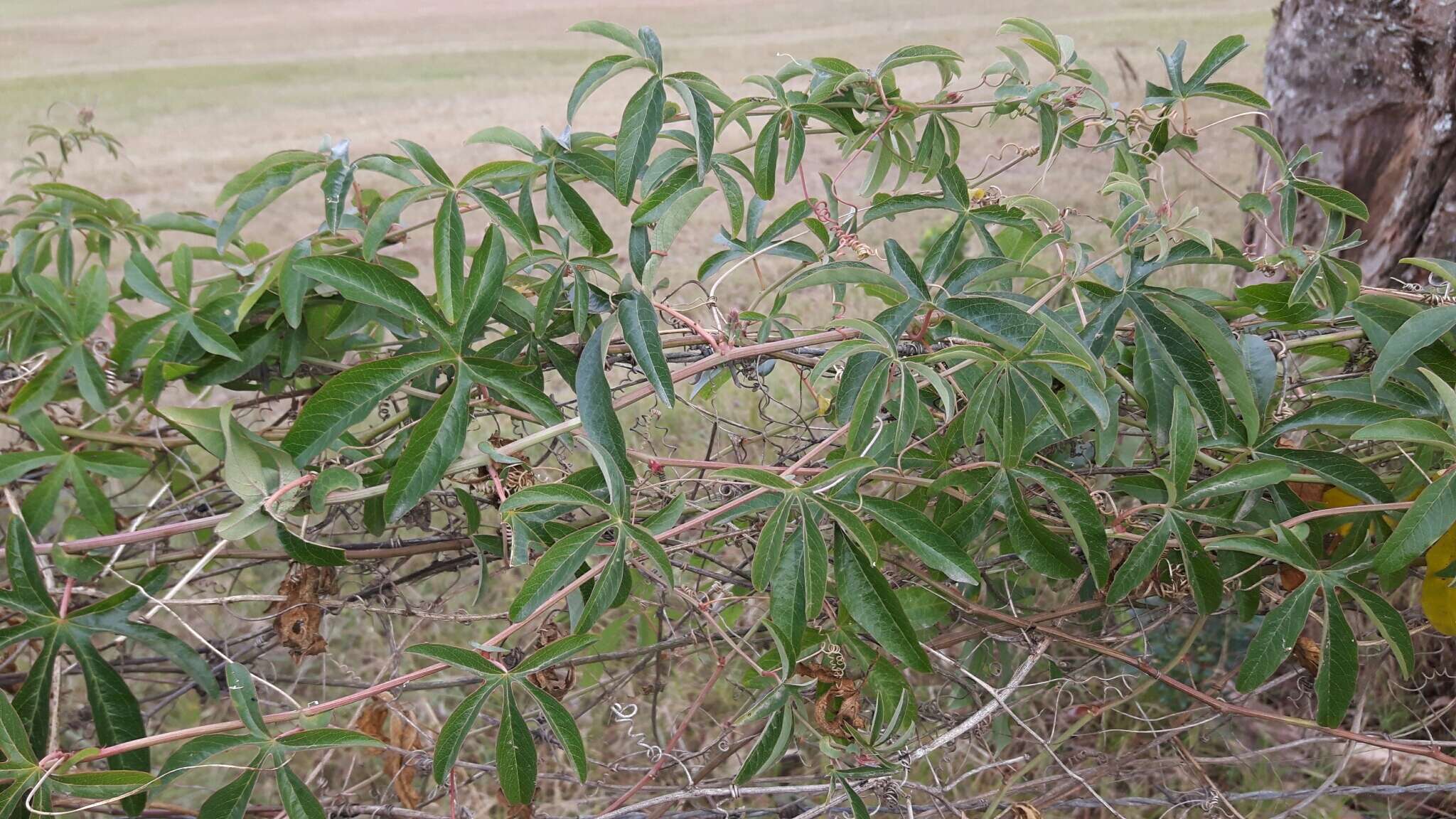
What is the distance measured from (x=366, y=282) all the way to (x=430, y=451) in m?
0.11

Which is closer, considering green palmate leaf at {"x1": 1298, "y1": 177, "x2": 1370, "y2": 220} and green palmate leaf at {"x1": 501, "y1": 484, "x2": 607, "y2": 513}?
green palmate leaf at {"x1": 501, "y1": 484, "x2": 607, "y2": 513}

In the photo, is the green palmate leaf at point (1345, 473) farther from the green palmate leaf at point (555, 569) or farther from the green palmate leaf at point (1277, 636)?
the green palmate leaf at point (555, 569)

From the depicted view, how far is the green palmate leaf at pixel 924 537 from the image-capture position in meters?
0.56

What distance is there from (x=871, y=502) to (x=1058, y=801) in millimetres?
464

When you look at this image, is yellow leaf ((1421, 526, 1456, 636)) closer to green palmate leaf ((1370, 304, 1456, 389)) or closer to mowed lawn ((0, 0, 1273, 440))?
green palmate leaf ((1370, 304, 1456, 389))

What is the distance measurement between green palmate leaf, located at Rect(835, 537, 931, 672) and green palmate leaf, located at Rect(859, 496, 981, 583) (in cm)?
3

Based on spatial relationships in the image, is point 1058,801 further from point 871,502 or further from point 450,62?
point 450,62

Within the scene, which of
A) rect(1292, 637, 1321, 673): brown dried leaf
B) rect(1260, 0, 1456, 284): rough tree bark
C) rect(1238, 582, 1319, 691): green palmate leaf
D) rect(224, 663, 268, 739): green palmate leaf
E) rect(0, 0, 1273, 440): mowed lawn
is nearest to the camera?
rect(224, 663, 268, 739): green palmate leaf

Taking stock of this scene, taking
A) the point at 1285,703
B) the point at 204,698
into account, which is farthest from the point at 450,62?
the point at 1285,703

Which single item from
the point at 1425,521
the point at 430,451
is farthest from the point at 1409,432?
the point at 430,451

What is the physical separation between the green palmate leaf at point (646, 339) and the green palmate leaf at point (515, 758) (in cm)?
21

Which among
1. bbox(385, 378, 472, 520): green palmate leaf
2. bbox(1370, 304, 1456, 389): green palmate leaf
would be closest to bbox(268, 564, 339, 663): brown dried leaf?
bbox(385, 378, 472, 520): green palmate leaf

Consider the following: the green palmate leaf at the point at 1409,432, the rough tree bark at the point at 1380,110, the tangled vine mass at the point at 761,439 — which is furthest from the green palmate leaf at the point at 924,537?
the rough tree bark at the point at 1380,110

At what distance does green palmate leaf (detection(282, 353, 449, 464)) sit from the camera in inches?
22.4
